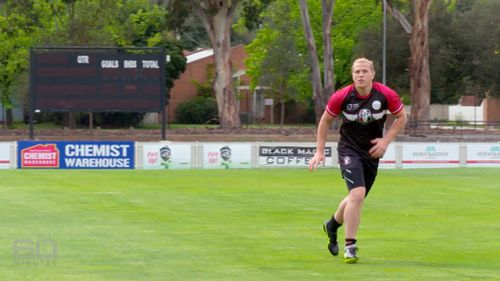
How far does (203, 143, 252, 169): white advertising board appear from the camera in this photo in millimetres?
35469

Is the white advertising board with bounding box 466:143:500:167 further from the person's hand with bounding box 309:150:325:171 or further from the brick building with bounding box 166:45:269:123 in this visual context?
the brick building with bounding box 166:45:269:123

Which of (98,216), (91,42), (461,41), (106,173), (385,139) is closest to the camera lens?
(385,139)

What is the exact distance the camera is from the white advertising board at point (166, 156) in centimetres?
3519

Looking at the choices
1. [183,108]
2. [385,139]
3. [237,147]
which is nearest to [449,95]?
Answer: [183,108]

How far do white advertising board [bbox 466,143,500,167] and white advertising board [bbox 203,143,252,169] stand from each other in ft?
24.8

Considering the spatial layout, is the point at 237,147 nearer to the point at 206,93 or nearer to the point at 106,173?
the point at 106,173

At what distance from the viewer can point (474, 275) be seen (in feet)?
34.5

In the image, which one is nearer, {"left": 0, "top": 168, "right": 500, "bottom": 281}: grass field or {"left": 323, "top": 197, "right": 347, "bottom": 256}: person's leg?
{"left": 0, "top": 168, "right": 500, "bottom": 281}: grass field

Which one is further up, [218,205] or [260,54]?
[260,54]

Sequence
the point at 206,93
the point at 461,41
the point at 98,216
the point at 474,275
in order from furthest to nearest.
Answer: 1. the point at 206,93
2. the point at 461,41
3. the point at 98,216
4. the point at 474,275

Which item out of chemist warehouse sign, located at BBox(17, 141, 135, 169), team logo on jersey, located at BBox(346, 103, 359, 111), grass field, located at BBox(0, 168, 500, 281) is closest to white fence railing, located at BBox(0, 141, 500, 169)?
chemist warehouse sign, located at BBox(17, 141, 135, 169)

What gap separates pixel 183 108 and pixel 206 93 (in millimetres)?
4460

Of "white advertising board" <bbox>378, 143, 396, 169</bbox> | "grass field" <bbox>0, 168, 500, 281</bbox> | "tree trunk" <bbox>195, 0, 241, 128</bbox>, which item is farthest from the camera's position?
"tree trunk" <bbox>195, 0, 241, 128</bbox>

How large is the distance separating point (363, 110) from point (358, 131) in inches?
11.5
